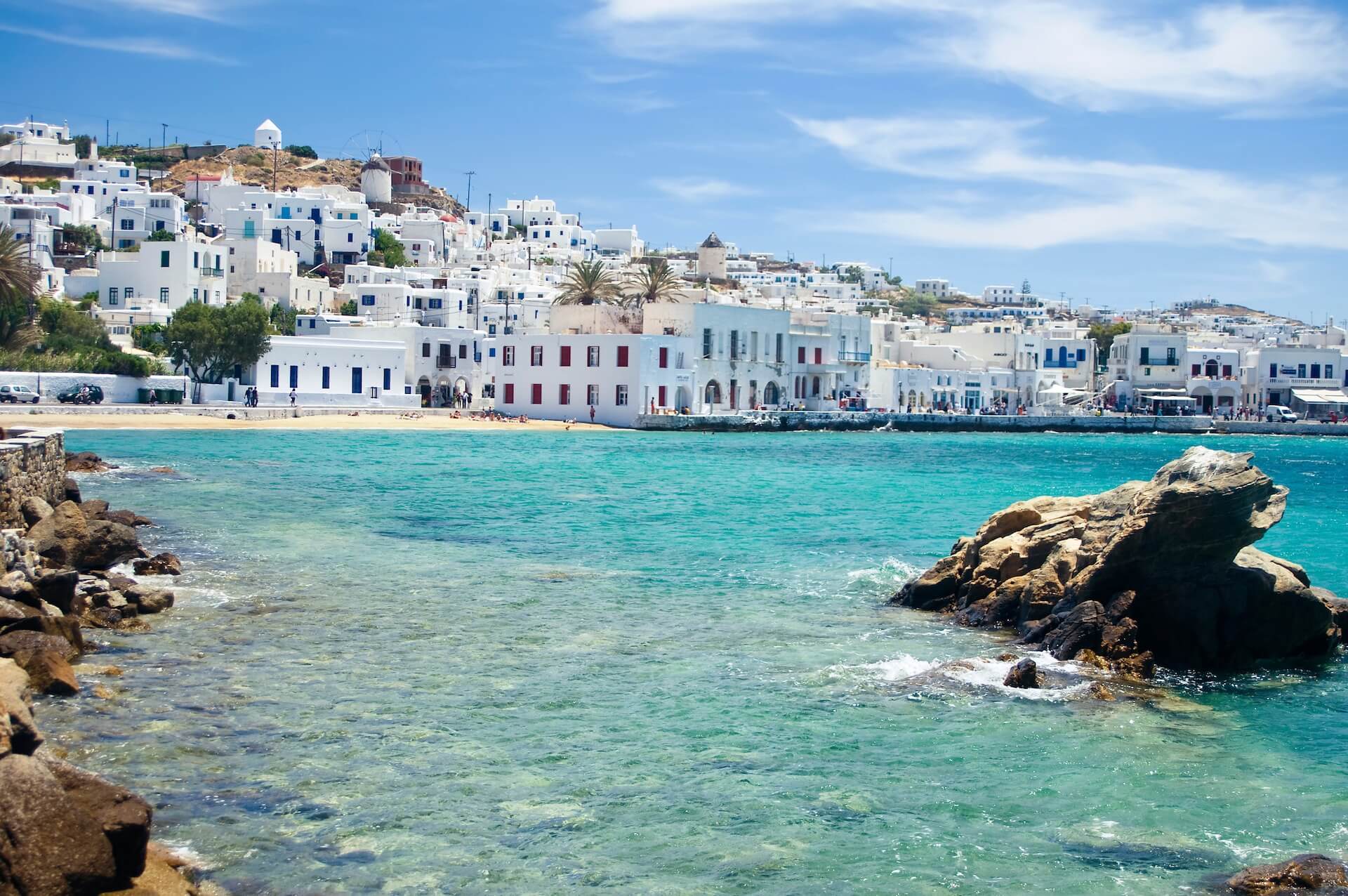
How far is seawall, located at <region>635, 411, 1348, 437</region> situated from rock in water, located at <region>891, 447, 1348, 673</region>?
53699 mm

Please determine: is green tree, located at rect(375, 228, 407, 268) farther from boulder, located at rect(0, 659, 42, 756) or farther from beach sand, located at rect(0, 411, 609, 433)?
boulder, located at rect(0, 659, 42, 756)

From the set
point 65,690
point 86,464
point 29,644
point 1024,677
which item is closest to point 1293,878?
point 1024,677

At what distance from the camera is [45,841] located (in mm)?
7461

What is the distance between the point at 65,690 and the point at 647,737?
18.2ft

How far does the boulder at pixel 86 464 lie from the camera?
34438mm

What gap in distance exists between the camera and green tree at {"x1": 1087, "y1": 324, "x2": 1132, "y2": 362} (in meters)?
124

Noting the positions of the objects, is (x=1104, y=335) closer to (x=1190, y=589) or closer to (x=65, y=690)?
(x=1190, y=589)

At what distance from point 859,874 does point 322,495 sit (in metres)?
26.1

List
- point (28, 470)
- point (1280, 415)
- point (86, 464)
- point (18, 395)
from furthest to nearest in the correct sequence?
point (1280, 415) < point (18, 395) < point (86, 464) < point (28, 470)

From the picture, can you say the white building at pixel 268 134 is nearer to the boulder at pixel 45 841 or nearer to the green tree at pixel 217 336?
the green tree at pixel 217 336

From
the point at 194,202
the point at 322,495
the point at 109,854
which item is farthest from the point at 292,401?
the point at 109,854

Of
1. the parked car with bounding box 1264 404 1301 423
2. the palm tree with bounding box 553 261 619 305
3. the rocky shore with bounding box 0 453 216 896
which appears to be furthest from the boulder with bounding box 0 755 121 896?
the parked car with bounding box 1264 404 1301 423

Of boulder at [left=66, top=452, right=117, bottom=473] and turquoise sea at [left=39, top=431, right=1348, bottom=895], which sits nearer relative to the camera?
turquoise sea at [left=39, top=431, right=1348, bottom=895]

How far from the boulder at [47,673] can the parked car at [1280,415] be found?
9215 centimetres
